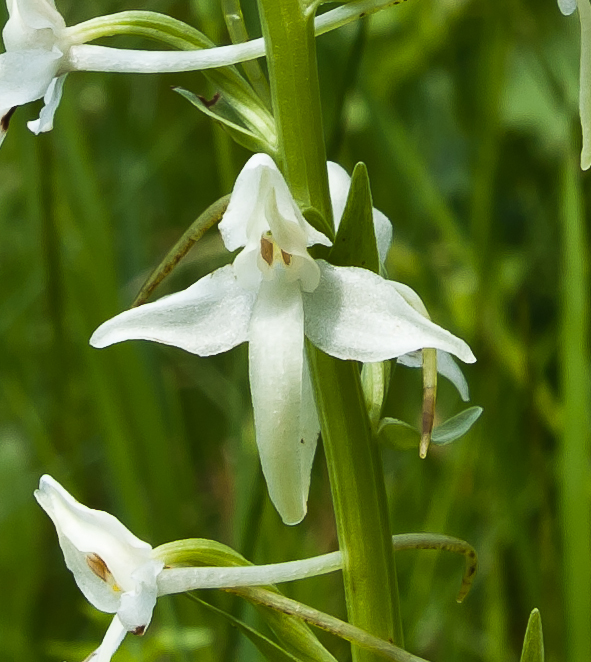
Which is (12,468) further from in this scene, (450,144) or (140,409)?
(450,144)

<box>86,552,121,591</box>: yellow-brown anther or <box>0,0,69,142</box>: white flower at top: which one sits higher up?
<box>0,0,69,142</box>: white flower at top

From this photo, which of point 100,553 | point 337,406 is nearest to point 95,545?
point 100,553

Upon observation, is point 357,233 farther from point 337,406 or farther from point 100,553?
point 100,553

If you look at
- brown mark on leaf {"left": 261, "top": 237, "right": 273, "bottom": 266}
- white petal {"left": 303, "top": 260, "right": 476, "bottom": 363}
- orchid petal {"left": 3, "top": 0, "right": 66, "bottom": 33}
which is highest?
orchid petal {"left": 3, "top": 0, "right": 66, "bottom": 33}

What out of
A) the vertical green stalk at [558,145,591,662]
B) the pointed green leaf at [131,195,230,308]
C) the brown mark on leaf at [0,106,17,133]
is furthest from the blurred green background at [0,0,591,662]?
the brown mark on leaf at [0,106,17,133]

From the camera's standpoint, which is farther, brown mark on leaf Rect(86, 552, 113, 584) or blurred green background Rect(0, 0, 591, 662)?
blurred green background Rect(0, 0, 591, 662)

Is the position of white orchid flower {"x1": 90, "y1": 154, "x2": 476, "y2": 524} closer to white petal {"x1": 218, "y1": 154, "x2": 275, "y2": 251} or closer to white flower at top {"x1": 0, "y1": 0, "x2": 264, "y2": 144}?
white petal {"x1": 218, "y1": 154, "x2": 275, "y2": 251}

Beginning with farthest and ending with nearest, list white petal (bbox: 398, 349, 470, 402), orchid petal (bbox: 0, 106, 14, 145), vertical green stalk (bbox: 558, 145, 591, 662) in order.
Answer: vertical green stalk (bbox: 558, 145, 591, 662)
white petal (bbox: 398, 349, 470, 402)
orchid petal (bbox: 0, 106, 14, 145)

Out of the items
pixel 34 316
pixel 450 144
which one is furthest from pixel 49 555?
pixel 450 144
